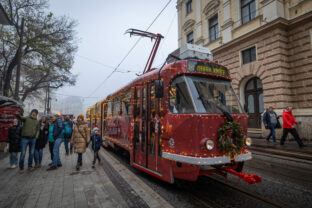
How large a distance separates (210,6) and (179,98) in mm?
16875

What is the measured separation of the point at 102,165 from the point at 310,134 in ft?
35.7

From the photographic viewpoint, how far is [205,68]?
14.5 feet

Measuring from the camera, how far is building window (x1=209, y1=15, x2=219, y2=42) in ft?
57.4

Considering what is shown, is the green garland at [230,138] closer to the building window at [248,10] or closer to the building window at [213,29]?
the building window at [248,10]

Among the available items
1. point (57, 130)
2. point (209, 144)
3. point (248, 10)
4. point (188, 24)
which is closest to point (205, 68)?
point (209, 144)

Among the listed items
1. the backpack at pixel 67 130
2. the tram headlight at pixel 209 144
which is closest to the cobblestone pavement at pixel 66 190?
the tram headlight at pixel 209 144

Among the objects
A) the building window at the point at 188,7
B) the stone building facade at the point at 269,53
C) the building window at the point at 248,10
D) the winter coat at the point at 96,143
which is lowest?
the winter coat at the point at 96,143

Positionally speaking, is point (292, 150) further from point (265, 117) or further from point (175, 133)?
point (175, 133)

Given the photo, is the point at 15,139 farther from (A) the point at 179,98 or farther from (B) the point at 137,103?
(A) the point at 179,98

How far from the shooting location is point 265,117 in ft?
33.1

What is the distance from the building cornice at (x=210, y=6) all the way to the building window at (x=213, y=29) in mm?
831

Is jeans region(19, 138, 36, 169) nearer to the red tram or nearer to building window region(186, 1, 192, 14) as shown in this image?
the red tram

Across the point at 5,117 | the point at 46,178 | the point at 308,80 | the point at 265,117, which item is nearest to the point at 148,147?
the point at 46,178

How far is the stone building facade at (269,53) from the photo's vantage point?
11.4 m
